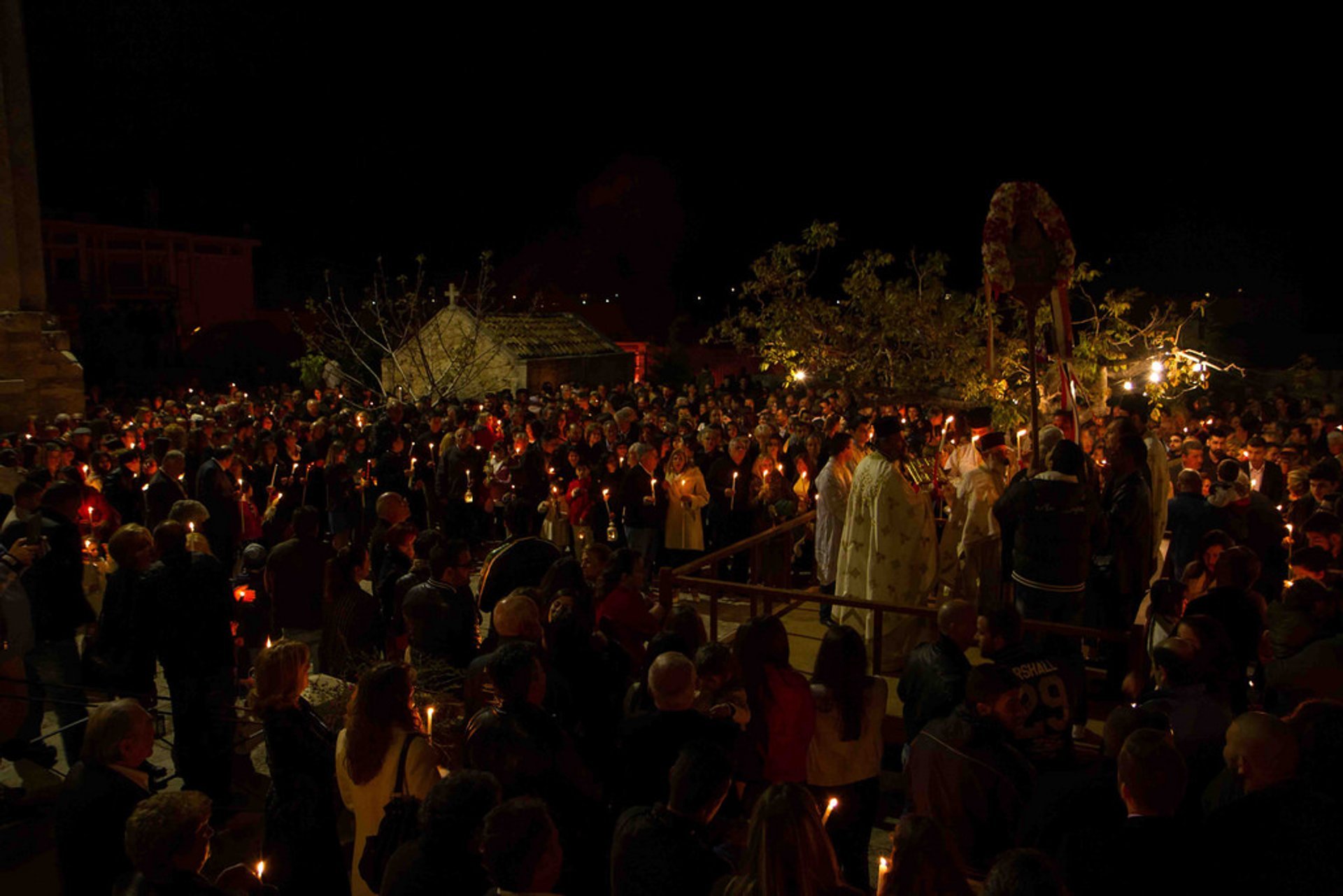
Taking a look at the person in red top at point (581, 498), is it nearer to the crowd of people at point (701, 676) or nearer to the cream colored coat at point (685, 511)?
the crowd of people at point (701, 676)

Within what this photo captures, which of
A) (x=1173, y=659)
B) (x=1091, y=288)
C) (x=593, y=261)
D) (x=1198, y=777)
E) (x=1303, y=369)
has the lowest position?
(x=1198, y=777)

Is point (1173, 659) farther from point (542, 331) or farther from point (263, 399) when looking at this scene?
point (542, 331)

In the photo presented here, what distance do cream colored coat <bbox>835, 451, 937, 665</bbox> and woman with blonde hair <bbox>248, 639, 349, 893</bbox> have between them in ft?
15.0

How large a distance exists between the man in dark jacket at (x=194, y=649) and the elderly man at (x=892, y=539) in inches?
184

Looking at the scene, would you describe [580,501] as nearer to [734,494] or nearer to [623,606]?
[734,494]

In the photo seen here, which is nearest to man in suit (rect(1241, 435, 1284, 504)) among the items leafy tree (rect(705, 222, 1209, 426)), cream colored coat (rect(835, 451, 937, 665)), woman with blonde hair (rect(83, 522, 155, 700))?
leafy tree (rect(705, 222, 1209, 426))

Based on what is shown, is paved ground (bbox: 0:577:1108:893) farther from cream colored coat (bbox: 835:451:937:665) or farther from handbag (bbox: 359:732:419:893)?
handbag (bbox: 359:732:419:893)

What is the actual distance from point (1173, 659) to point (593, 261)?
2043 inches

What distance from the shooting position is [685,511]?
424 inches

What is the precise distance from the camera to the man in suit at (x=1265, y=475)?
9883 mm

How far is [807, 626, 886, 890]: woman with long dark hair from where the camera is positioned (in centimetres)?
454

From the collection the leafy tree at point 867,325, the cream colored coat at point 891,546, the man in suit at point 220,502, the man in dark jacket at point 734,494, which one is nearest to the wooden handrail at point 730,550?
the cream colored coat at point 891,546

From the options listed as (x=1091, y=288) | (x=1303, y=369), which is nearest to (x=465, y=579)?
(x=1303, y=369)

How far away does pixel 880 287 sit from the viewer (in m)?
17.1
